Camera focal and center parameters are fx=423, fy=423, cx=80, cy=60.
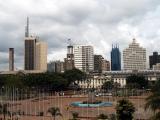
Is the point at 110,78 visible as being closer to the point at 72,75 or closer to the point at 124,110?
the point at 72,75

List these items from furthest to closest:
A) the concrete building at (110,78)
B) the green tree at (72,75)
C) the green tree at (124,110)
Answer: the concrete building at (110,78) < the green tree at (72,75) < the green tree at (124,110)

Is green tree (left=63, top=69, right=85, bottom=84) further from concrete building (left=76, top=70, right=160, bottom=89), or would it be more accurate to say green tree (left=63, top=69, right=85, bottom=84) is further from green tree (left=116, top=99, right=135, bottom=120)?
green tree (left=116, top=99, right=135, bottom=120)

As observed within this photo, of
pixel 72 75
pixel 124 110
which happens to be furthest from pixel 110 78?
pixel 124 110

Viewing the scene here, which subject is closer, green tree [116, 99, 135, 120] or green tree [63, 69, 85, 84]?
green tree [116, 99, 135, 120]

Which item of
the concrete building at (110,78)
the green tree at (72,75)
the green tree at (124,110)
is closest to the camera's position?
the green tree at (124,110)

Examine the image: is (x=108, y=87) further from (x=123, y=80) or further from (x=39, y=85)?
(x=123, y=80)

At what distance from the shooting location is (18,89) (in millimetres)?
90312

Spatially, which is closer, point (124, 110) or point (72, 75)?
point (124, 110)

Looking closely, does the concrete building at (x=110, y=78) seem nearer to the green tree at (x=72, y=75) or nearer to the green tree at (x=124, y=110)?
the green tree at (x=72, y=75)

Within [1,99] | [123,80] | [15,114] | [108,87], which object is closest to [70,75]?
[108,87]

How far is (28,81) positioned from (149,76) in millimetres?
62846

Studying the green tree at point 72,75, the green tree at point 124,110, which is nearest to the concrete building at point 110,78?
the green tree at point 72,75

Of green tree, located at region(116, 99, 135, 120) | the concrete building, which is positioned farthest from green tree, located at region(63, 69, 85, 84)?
green tree, located at region(116, 99, 135, 120)

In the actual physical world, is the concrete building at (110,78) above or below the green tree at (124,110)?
above
